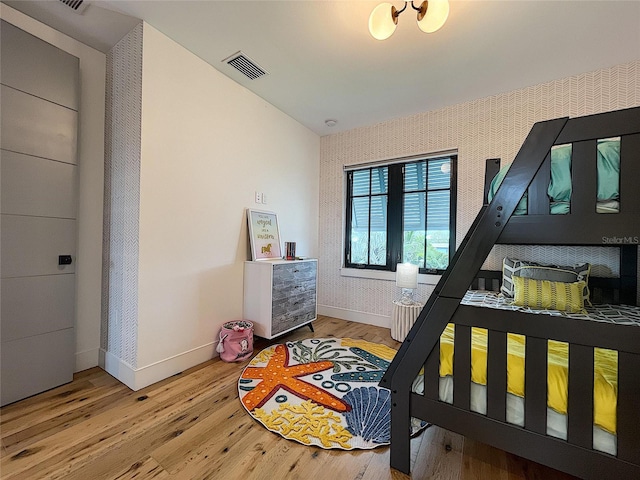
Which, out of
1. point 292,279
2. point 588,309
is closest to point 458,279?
point 588,309

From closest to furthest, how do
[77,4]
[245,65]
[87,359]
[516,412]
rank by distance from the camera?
1. [516,412]
2. [77,4]
3. [87,359]
4. [245,65]

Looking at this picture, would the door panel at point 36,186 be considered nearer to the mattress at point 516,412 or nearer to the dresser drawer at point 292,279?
the dresser drawer at point 292,279

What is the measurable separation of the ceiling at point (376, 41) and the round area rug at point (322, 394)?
2.49 metres

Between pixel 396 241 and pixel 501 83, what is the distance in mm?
1826

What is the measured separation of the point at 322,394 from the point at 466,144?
8.99ft

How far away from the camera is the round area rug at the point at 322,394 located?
1418 mm

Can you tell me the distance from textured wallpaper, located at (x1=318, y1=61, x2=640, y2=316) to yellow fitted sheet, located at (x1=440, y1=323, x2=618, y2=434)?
167 centimetres

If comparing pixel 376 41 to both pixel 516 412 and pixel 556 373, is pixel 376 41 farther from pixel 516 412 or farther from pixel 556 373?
pixel 516 412

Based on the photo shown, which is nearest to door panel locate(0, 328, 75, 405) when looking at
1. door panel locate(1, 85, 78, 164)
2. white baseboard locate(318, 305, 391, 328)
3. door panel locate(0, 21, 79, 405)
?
door panel locate(0, 21, 79, 405)

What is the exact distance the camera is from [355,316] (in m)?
3.41

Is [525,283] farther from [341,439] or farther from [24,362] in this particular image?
[24,362]

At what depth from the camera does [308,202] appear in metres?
3.54

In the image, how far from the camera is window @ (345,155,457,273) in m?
2.97

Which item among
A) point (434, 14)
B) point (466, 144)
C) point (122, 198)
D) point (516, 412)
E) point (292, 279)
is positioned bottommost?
point (516, 412)
